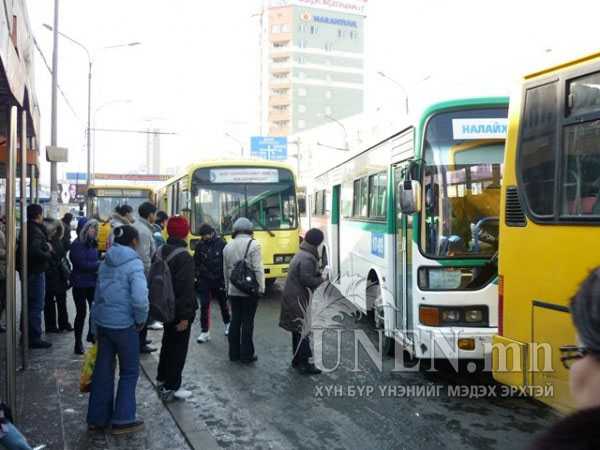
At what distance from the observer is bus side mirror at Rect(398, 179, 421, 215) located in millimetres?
6309

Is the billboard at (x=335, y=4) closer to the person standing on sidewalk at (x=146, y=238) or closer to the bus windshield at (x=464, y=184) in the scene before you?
the person standing on sidewalk at (x=146, y=238)

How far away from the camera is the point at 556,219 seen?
451cm

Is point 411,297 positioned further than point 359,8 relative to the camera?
No

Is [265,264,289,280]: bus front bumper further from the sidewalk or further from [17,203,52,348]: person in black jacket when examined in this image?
the sidewalk

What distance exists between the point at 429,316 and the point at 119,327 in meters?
3.08

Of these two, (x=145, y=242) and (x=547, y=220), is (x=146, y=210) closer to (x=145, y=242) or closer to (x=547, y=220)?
(x=145, y=242)

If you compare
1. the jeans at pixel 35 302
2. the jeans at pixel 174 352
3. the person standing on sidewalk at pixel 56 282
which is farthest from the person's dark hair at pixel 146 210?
the jeans at pixel 174 352

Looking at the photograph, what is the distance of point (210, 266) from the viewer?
28.2 ft

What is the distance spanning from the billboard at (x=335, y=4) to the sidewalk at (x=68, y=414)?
104204 mm

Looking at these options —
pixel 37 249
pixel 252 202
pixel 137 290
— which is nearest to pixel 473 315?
pixel 137 290

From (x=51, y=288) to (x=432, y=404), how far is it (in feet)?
18.4

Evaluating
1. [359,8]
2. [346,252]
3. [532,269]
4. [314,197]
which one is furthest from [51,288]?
[359,8]

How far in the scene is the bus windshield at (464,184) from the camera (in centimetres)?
644

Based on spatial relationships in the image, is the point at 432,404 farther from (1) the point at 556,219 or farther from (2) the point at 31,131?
(2) the point at 31,131
